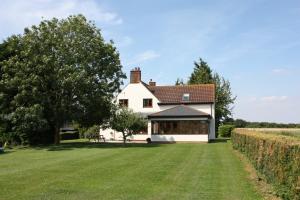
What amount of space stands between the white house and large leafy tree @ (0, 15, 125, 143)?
841 centimetres

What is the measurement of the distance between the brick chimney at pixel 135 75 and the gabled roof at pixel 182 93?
2.84 m

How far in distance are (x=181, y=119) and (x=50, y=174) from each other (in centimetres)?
2884

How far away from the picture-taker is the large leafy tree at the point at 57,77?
3462cm

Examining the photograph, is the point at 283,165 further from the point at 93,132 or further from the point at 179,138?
the point at 93,132

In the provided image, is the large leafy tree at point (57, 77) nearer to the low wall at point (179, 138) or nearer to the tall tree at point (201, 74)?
the low wall at point (179, 138)

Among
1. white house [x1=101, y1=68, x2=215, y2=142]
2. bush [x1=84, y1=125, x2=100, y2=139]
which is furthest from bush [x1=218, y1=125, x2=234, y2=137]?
bush [x1=84, y1=125, x2=100, y2=139]

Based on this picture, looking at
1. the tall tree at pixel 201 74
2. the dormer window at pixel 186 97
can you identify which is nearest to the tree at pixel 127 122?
the dormer window at pixel 186 97

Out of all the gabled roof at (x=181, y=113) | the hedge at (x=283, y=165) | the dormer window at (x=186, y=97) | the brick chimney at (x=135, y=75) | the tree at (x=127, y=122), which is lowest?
the hedge at (x=283, y=165)

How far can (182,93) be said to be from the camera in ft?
167

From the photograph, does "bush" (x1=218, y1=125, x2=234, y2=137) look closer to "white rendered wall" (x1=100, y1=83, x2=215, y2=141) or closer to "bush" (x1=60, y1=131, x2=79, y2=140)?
"white rendered wall" (x1=100, y1=83, x2=215, y2=141)

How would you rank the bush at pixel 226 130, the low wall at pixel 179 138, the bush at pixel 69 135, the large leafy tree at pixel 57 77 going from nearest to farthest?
1. the large leafy tree at pixel 57 77
2. the low wall at pixel 179 138
3. the bush at pixel 69 135
4. the bush at pixel 226 130

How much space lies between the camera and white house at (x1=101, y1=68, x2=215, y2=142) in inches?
1731

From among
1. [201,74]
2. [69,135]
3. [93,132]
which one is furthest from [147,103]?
[201,74]

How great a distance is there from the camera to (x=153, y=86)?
5503cm
